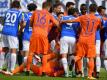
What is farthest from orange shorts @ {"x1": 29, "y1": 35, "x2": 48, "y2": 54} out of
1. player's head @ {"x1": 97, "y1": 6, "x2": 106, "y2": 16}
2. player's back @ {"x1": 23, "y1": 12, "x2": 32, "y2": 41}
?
player's head @ {"x1": 97, "y1": 6, "x2": 106, "y2": 16}

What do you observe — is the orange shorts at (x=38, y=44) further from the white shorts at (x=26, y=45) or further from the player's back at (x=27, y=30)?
the white shorts at (x=26, y=45)

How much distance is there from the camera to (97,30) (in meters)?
15.3

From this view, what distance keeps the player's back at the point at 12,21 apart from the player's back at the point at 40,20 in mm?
640

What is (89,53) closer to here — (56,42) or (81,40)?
(81,40)

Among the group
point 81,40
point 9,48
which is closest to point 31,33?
point 9,48

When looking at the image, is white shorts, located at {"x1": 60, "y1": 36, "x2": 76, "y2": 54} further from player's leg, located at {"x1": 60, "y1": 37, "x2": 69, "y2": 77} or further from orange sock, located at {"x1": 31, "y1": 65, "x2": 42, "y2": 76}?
orange sock, located at {"x1": 31, "y1": 65, "x2": 42, "y2": 76}

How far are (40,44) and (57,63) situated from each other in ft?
3.33

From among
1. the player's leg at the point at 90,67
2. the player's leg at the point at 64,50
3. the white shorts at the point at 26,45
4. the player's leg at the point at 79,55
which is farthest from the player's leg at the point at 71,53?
the white shorts at the point at 26,45

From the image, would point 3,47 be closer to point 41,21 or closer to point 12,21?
point 12,21

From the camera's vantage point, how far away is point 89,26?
48.1 feet

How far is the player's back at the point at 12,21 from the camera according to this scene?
15320 millimetres

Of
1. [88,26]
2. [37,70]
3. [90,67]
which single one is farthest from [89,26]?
[37,70]

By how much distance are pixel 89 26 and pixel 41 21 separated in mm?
1324

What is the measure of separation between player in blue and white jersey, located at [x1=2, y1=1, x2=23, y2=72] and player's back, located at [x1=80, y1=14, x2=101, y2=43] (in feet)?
6.23
